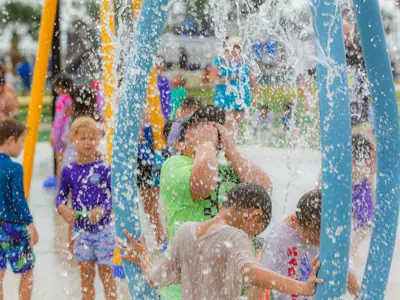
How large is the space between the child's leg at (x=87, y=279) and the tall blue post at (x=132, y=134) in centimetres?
174

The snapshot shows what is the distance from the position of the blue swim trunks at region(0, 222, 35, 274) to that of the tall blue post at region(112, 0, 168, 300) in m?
1.73

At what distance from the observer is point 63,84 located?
853 centimetres

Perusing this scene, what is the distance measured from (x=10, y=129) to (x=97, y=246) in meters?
0.97

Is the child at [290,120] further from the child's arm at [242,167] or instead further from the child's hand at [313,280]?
the child's hand at [313,280]

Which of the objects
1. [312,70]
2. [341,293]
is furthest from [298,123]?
[341,293]

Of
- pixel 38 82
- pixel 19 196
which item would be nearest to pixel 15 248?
pixel 19 196

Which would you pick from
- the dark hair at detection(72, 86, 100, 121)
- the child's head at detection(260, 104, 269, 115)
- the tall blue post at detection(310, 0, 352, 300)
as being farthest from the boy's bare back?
the child's head at detection(260, 104, 269, 115)

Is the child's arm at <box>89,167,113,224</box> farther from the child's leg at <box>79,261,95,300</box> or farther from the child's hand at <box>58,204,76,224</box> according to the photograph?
the child's leg at <box>79,261,95,300</box>

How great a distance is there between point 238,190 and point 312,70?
373 centimetres

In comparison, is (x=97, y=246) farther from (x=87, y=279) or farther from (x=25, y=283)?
(x=25, y=283)

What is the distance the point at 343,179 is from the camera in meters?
2.94

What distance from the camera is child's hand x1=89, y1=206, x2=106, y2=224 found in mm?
5219

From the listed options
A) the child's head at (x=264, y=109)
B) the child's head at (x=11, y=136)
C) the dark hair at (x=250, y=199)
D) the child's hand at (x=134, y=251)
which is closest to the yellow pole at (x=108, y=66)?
the child's head at (x=11, y=136)

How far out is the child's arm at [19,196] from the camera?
16.7ft
